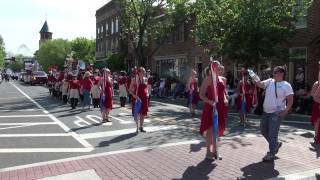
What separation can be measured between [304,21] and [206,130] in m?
17.2

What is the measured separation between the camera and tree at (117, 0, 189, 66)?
37.2 m

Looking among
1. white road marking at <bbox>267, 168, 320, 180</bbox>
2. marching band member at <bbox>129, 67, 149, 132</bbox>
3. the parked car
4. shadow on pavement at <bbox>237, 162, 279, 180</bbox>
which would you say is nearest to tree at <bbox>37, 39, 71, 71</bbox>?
the parked car

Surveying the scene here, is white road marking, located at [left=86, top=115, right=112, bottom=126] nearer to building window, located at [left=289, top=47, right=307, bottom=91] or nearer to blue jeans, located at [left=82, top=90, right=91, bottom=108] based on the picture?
blue jeans, located at [left=82, top=90, right=91, bottom=108]

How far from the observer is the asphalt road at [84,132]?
10.5 metres

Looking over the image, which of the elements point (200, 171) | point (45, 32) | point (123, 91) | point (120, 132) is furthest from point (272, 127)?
point (45, 32)

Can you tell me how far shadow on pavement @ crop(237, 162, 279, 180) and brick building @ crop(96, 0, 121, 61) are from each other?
2074 inches

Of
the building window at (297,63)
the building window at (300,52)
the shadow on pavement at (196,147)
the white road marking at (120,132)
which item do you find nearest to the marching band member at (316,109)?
the shadow on pavement at (196,147)

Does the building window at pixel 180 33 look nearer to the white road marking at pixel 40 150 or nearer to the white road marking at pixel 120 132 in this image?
the white road marking at pixel 120 132

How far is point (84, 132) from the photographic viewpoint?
13.4 metres

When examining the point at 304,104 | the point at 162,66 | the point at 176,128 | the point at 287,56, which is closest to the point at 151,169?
the point at 176,128

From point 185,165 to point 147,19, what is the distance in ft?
101

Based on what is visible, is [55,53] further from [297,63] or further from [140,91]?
[140,91]

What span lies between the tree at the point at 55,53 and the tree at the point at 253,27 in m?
78.8

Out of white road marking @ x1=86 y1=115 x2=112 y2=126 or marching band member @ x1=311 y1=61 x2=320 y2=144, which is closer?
marching band member @ x1=311 y1=61 x2=320 y2=144
